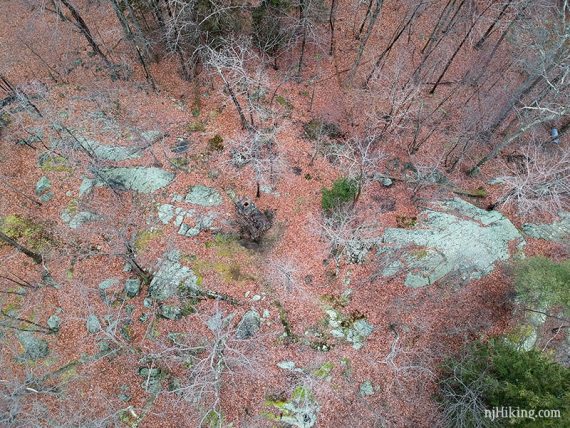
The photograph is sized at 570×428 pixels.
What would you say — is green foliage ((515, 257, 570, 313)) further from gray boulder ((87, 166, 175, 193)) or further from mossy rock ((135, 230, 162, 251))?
gray boulder ((87, 166, 175, 193))

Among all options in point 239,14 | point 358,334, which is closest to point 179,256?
point 358,334

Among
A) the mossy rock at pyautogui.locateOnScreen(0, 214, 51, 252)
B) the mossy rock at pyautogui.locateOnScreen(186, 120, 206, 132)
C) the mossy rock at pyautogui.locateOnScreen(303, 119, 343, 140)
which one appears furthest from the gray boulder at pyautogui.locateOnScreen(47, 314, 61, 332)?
the mossy rock at pyautogui.locateOnScreen(303, 119, 343, 140)

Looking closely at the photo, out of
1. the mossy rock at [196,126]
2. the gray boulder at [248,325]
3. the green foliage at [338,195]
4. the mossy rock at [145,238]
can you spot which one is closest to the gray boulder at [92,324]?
the mossy rock at [145,238]

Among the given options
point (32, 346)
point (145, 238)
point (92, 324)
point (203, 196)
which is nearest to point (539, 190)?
point (203, 196)

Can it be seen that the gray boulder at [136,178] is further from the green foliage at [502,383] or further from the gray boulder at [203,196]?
the green foliage at [502,383]

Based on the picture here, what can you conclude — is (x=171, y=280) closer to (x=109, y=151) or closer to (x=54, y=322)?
(x=54, y=322)

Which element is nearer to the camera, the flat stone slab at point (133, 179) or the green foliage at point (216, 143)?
the flat stone slab at point (133, 179)
